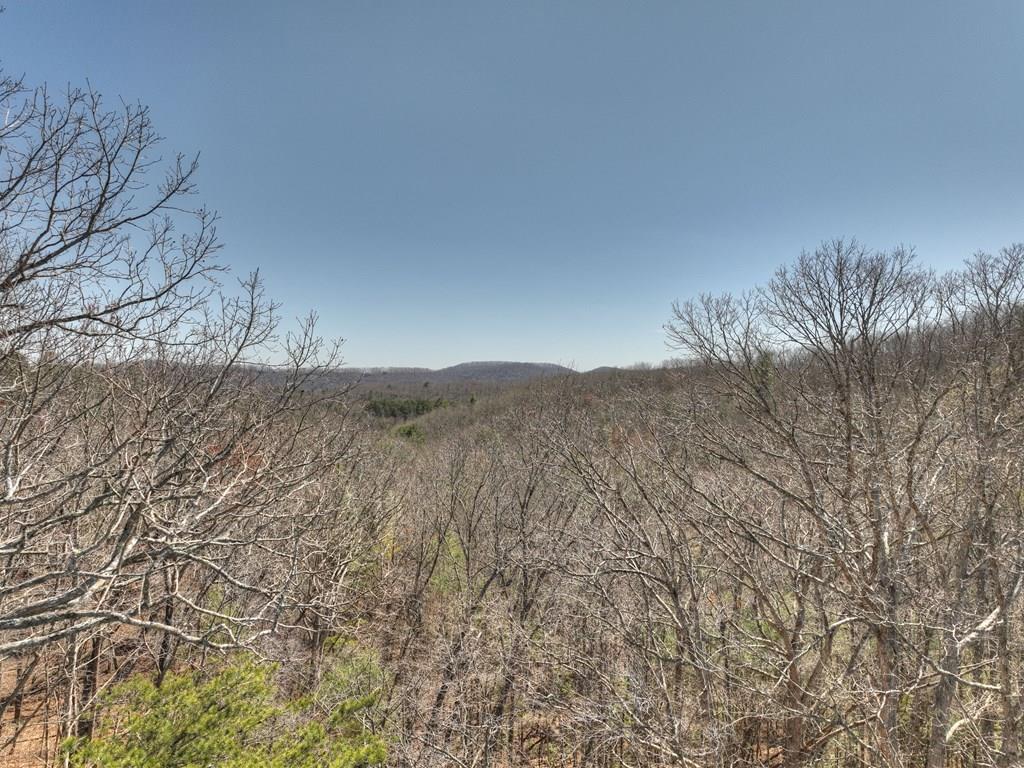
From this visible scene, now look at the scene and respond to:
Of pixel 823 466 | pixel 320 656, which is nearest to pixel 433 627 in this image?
pixel 320 656

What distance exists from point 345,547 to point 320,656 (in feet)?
8.76

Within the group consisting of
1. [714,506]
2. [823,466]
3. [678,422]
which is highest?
[678,422]

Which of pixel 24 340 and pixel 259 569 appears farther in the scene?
pixel 259 569

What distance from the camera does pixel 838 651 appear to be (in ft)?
28.5

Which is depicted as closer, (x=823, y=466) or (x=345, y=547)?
(x=823, y=466)

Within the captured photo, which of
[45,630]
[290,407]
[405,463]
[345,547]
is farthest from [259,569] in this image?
[405,463]

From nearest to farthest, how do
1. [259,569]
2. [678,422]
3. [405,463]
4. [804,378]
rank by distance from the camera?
[804,378] < [259,569] < [678,422] < [405,463]

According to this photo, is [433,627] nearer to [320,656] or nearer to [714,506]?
[320,656]

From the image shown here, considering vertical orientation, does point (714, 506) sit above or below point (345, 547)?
above

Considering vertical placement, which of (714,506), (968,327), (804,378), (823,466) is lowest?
(714,506)

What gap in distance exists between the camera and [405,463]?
24125 mm

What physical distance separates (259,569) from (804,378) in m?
11.0

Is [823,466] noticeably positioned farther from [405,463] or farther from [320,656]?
[405,463]

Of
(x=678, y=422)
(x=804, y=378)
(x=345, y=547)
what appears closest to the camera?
(x=804, y=378)
